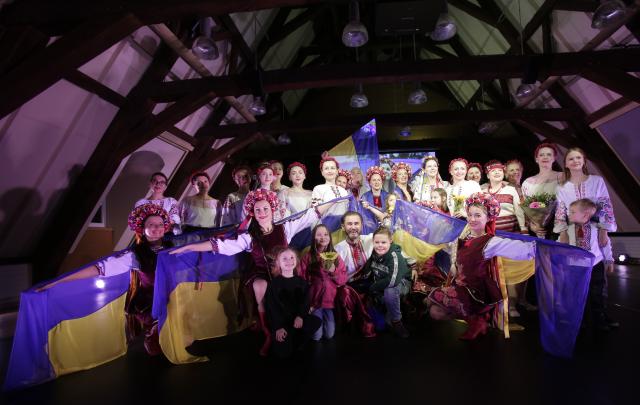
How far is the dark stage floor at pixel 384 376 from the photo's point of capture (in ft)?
7.00

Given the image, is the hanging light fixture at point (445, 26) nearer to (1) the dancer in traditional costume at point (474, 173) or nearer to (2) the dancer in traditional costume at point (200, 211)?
(1) the dancer in traditional costume at point (474, 173)

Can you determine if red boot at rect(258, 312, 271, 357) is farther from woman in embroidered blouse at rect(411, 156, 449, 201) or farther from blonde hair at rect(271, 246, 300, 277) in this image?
woman in embroidered blouse at rect(411, 156, 449, 201)

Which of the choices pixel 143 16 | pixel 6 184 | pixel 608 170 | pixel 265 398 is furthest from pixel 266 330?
pixel 608 170

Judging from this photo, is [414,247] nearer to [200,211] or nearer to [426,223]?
[426,223]

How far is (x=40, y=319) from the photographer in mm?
2652

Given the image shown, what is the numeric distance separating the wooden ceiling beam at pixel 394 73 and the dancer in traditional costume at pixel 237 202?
7.22 feet

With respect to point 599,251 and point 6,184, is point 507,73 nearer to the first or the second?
point 599,251

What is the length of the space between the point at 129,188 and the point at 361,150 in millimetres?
5916

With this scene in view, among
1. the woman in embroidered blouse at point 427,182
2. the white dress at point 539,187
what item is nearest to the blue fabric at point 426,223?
the woman in embroidered blouse at point 427,182

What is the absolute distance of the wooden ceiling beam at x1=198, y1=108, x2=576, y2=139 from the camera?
9156 millimetres

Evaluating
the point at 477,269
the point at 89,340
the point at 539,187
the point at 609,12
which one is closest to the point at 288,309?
the point at 89,340

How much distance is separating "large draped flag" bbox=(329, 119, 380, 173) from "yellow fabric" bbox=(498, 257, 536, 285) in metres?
2.45

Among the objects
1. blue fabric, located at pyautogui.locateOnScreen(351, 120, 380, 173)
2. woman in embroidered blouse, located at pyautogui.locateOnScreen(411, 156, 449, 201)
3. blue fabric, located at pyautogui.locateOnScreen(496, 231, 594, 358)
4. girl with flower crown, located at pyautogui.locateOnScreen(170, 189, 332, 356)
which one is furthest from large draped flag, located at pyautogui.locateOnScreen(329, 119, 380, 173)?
blue fabric, located at pyautogui.locateOnScreen(496, 231, 594, 358)

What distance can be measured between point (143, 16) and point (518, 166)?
15.6ft
